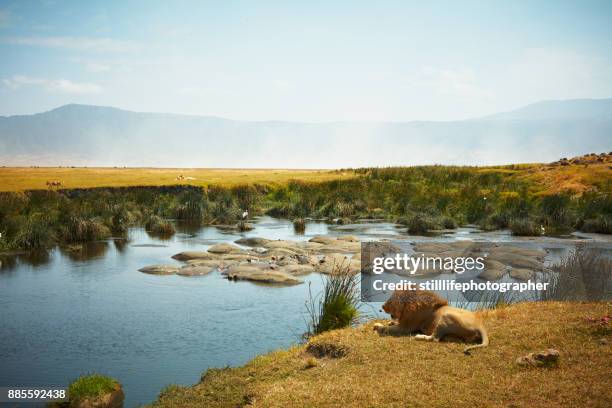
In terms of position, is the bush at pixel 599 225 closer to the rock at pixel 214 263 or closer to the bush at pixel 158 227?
the rock at pixel 214 263

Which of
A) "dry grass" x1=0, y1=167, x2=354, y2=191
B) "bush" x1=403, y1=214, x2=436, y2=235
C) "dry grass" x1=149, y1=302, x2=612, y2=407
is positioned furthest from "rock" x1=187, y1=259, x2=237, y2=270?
"dry grass" x1=0, y1=167, x2=354, y2=191

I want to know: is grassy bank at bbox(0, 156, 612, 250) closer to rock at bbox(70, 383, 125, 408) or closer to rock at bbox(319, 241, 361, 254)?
rock at bbox(319, 241, 361, 254)

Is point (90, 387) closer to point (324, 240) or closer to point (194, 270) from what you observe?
point (194, 270)

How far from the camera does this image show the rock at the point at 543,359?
7.45 metres

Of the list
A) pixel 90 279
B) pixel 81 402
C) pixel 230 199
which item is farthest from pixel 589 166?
pixel 81 402

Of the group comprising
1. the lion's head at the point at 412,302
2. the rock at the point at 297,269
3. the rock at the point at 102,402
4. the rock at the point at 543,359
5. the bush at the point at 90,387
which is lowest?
the rock at the point at 102,402

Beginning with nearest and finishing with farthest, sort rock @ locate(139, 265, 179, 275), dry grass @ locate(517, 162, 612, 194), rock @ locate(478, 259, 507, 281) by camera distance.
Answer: rock @ locate(478, 259, 507, 281), rock @ locate(139, 265, 179, 275), dry grass @ locate(517, 162, 612, 194)

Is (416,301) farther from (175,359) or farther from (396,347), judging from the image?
(175,359)

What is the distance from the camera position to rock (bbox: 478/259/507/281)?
1689 cm

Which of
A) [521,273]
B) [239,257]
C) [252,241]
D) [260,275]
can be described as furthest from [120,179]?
[521,273]

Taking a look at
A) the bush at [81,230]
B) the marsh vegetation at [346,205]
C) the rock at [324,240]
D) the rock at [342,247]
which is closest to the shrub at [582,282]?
the rock at [342,247]

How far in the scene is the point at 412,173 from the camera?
182 feet

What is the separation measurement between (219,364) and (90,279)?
9572 millimetres

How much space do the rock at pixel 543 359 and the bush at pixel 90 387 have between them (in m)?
6.11
